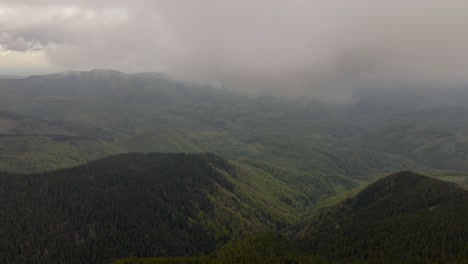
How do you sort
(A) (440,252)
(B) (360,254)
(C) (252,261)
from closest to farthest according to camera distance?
(A) (440,252) → (C) (252,261) → (B) (360,254)

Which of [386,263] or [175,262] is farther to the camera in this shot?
[175,262]

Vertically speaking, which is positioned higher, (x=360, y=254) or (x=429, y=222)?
(x=429, y=222)

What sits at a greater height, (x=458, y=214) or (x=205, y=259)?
(x=458, y=214)

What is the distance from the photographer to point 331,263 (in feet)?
612

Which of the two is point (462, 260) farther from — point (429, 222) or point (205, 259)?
point (205, 259)

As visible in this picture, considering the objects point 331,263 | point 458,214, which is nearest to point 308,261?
point 331,263

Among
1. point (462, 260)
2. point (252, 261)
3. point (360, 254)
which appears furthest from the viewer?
point (360, 254)

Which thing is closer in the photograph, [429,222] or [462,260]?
[462,260]

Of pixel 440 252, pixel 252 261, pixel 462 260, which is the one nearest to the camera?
pixel 462 260

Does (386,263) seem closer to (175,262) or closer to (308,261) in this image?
(308,261)

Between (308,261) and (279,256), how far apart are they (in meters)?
17.2

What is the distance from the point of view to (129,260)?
182875 millimetres

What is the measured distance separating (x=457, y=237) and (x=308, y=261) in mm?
79474

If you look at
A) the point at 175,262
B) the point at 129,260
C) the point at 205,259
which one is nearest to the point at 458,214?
the point at 205,259
